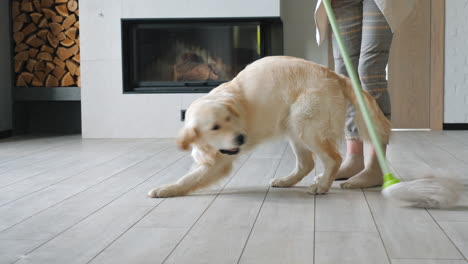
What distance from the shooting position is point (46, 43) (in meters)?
4.77

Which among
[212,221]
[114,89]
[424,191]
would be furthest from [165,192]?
[114,89]

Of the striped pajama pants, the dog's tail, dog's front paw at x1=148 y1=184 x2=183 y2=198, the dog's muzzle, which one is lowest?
dog's front paw at x1=148 y1=184 x2=183 y2=198

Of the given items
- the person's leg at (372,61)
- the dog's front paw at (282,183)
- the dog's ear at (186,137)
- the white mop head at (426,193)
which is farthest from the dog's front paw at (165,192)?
the white mop head at (426,193)

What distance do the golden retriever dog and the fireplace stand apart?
2.29 m

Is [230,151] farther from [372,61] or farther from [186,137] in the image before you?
[372,61]

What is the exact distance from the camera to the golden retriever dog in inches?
82.4

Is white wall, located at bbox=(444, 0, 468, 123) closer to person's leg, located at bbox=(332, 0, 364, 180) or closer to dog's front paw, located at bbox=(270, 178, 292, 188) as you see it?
person's leg, located at bbox=(332, 0, 364, 180)

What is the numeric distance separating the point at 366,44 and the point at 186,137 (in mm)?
816

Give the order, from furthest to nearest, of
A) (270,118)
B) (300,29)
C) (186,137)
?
(300,29) < (270,118) < (186,137)

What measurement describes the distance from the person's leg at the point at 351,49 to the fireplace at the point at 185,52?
2.03 metres

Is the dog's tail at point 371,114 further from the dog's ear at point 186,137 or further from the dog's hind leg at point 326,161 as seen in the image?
the dog's ear at point 186,137

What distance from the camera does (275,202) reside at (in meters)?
2.04

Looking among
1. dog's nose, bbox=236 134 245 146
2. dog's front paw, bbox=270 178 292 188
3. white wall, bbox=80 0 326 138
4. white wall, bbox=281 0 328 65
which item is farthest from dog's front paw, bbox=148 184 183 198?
white wall, bbox=281 0 328 65

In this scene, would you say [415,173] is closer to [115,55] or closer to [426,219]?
[426,219]
